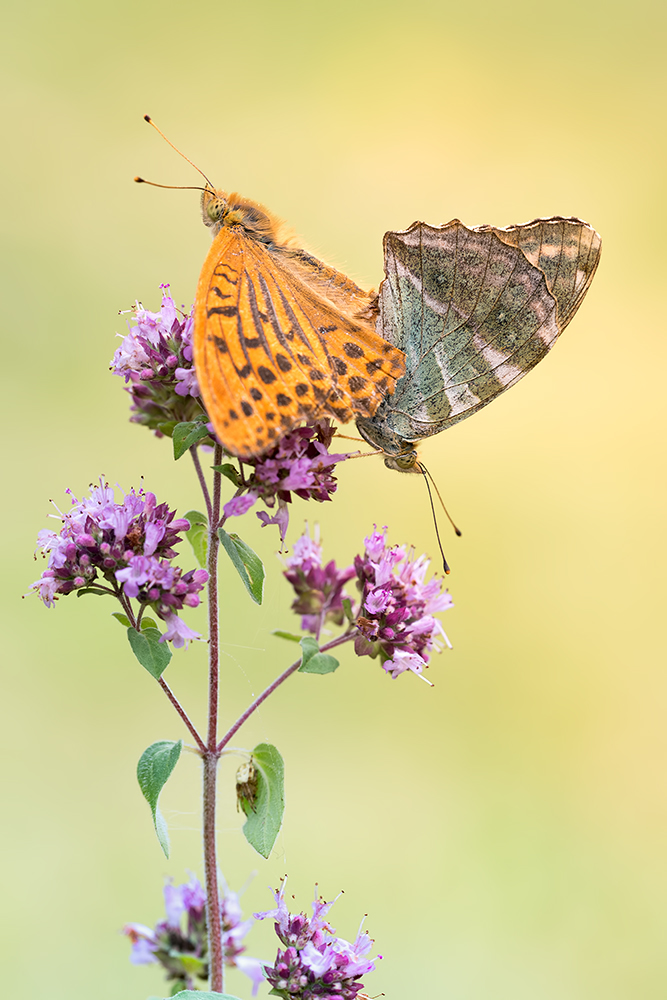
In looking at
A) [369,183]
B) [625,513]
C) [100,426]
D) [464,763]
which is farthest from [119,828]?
[369,183]

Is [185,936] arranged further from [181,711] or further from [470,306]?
[470,306]

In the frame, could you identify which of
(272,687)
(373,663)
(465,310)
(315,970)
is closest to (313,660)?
(272,687)

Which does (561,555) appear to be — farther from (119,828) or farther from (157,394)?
(157,394)

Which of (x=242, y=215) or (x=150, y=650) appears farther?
(x=242, y=215)

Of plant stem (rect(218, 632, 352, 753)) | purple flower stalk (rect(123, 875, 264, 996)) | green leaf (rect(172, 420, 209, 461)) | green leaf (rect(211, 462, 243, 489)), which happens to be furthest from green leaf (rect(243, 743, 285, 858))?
green leaf (rect(172, 420, 209, 461))

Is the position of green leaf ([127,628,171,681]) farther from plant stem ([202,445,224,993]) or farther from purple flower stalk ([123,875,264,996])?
purple flower stalk ([123,875,264,996])
